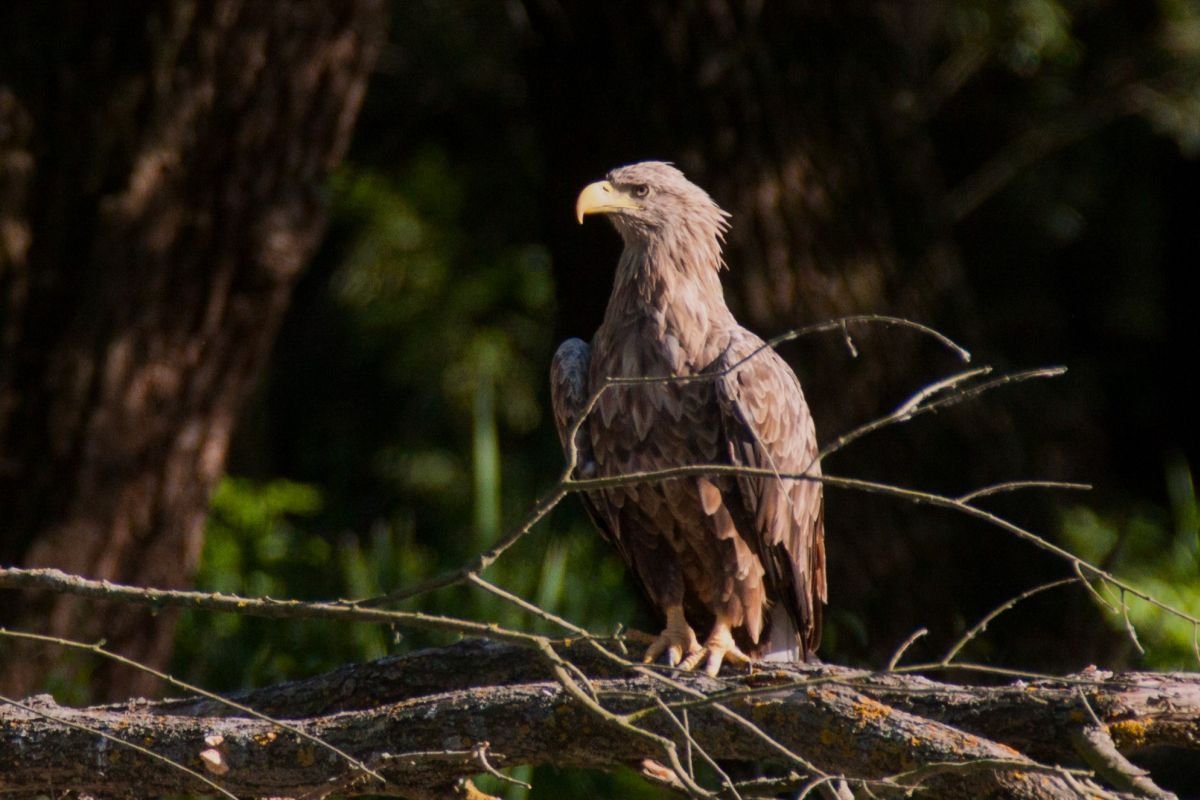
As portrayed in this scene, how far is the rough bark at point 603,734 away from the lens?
92.3 inches

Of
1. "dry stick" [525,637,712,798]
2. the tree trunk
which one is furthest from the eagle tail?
"dry stick" [525,637,712,798]

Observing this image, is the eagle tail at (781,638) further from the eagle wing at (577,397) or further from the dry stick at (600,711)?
the dry stick at (600,711)

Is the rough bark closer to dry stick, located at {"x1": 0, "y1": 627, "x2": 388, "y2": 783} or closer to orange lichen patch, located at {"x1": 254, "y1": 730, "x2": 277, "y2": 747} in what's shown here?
orange lichen patch, located at {"x1": 254, "y1": 730, "x2": 277, "y2": 747}

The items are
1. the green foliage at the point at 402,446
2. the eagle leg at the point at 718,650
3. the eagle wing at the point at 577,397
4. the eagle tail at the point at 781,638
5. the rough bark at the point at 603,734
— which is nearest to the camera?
the rough bark at the point at 603,734

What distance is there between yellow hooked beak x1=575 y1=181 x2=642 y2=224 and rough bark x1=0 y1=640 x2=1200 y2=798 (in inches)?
61.5

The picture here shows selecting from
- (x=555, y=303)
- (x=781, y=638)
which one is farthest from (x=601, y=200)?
(x=555, y=303)

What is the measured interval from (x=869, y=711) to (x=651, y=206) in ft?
6.48

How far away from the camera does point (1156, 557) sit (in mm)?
6098

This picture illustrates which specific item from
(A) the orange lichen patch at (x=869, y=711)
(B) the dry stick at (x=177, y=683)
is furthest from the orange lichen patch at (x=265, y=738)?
(A) the orange lichen patch at (x=869, y=711)

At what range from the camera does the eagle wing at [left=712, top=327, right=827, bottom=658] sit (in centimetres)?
A: 377

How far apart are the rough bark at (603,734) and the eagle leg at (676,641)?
1135mm

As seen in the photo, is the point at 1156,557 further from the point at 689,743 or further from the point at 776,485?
the point at 689,743

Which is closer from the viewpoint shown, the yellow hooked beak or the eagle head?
the yellow hooked beak

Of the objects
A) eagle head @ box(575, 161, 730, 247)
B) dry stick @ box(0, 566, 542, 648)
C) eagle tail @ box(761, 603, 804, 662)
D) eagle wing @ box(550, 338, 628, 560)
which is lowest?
eagle tail @ box(761, 603, 804, 662)
